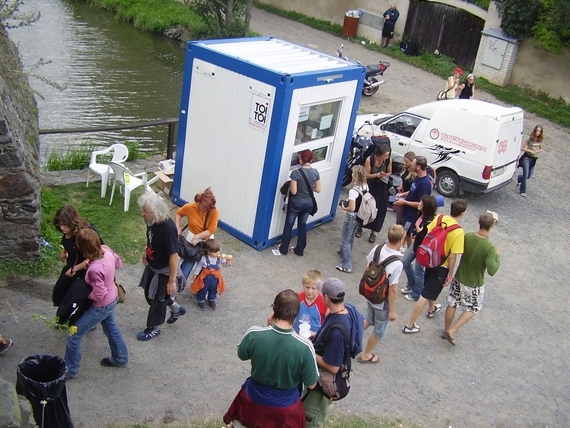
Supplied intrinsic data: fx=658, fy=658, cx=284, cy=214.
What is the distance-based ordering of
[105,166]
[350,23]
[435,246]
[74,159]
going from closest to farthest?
[435,246] < [105,166] < [74,159] < [350,23]

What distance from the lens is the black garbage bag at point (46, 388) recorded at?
197 inches

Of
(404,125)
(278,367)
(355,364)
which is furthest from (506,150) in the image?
(278,367)

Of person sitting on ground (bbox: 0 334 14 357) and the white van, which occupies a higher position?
the white van

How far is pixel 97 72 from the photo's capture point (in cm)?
1905

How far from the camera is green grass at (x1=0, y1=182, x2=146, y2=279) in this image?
784cm

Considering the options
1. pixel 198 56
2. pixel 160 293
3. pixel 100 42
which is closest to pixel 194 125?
pixel 198 56

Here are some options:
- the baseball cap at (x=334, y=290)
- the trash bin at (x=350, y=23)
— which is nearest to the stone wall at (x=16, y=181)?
the baseball cap at (x=334, y=290)

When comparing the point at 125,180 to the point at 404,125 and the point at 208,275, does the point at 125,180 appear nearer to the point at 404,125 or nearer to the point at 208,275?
the point at 208,275

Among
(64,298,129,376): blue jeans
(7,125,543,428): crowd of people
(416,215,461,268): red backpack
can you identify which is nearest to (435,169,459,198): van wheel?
(7,125,543,428): crowd of people

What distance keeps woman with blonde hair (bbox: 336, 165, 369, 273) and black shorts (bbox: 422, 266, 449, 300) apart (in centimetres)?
154

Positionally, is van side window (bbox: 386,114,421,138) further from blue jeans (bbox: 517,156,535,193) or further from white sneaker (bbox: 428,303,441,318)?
white sneaker (bbox: 428,303,441,318)

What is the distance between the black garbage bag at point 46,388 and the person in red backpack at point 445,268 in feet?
13.8

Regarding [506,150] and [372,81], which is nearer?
[506,150]

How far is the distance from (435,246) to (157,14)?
20340 millimetres
